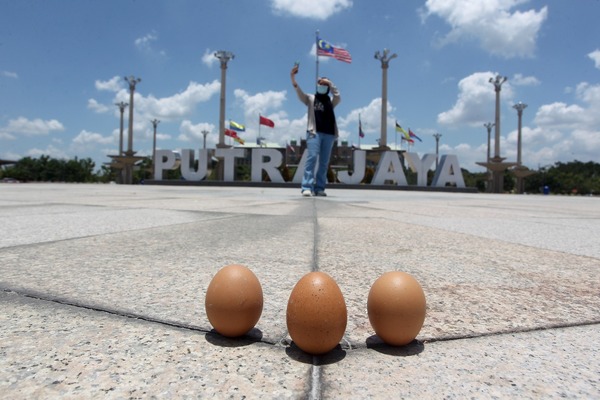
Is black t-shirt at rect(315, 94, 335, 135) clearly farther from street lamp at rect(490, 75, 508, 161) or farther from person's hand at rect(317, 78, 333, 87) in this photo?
street lamp at rect(490, 75, 508, 161)

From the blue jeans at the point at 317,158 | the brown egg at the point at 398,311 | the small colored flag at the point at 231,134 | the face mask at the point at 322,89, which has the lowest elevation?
the brown egg at the point at 398,311

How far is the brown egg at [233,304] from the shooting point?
1494 millimetres

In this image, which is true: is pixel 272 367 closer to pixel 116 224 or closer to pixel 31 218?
pixel 116 224

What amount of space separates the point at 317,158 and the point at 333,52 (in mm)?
12970

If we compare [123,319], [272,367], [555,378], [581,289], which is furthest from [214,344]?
[581,289]

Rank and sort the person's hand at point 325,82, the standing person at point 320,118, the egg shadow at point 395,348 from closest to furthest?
the egg shadow at point 395,348 < the person's hand at point 325,82 < the standing person at point 320,118

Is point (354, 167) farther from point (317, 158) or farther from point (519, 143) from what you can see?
point (519, 143)

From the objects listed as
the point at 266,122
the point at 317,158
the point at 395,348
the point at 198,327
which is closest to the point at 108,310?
the point at 198,327

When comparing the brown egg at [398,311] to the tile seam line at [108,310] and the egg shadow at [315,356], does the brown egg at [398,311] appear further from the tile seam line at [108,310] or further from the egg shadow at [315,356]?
the tile seam line at [108,310]

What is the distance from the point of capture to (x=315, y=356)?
1.42 metres

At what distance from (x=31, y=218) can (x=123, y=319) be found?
4698 millimetres

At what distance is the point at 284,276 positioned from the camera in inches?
97.3

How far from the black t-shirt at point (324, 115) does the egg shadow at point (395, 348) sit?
1069 centimetres

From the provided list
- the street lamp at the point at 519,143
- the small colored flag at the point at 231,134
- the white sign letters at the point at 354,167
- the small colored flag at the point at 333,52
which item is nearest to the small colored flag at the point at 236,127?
the small colored flag at the point at 231,134
